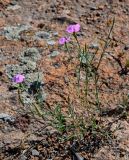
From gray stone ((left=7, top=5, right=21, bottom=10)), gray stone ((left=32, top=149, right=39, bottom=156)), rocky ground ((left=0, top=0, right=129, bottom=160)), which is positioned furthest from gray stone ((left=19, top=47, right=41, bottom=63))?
gray stone ((left=32, top=149, right=39, bottom=156))

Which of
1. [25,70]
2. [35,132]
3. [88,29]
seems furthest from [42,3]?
[35,132]

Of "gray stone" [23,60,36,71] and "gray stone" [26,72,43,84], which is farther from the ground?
"gray stone" [23,60,36,71]

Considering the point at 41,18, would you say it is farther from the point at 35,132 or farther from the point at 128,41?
the point at 35,132

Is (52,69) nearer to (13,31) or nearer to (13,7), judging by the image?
(13,31)

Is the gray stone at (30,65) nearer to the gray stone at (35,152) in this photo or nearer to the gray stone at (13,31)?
the gray stone at (13,31)

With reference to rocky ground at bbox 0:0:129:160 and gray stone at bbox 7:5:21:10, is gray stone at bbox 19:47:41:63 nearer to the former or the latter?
rocky ground at bbox 0:0:129:160

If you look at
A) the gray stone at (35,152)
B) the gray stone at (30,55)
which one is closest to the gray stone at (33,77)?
the gray stone at (30,55)

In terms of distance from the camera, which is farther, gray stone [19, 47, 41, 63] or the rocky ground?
gray stone [19, 47, 41, 63]

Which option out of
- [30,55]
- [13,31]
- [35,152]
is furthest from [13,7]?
[35,152]
